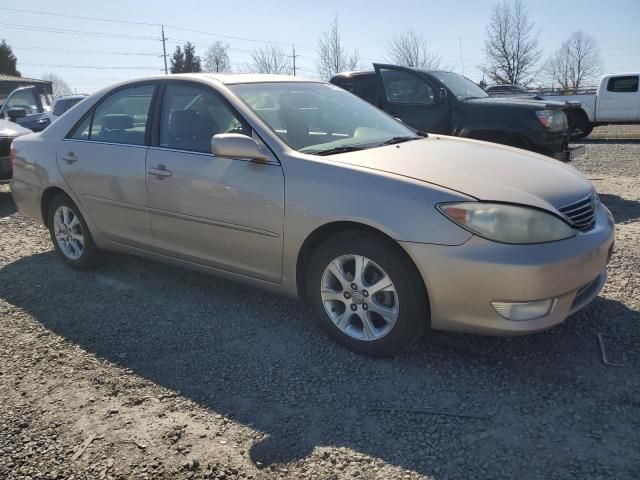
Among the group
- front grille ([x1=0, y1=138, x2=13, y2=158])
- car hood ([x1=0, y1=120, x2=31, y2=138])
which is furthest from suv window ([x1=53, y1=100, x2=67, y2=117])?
front grille ([x1=0, y1=138, x2=13, y2=158])

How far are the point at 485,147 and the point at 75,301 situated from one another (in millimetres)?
3190

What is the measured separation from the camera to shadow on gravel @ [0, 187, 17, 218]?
7262 mm

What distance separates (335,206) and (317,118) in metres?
1.06

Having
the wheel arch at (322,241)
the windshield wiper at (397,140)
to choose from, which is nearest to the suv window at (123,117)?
the wheel arch at (322,241)

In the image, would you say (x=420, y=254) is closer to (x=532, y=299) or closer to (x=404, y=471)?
(x=532, y=299)

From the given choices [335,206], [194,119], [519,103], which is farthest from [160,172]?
[519,103]

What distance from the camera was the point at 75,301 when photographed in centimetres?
407

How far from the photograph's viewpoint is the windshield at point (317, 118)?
3.44 metres

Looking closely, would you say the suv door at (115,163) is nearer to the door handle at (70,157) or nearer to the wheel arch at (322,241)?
the door handle at (70,157)

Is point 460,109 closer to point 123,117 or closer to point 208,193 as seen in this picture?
point 123,117

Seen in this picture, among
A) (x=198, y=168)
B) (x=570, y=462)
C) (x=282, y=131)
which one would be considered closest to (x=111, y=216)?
(x=198, y=168)

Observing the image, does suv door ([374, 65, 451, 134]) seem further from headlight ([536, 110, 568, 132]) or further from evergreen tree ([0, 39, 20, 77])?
evergreen tree ([0, 39, 20, 77])

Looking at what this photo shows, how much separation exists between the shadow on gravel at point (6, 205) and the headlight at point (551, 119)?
7.00 meters

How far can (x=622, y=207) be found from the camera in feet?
21.2
